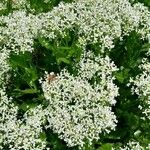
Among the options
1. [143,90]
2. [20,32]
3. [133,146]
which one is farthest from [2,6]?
[133,146]

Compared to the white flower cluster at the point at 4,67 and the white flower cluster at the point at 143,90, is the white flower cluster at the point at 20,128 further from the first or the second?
the white flower cluster at the point at 143,90

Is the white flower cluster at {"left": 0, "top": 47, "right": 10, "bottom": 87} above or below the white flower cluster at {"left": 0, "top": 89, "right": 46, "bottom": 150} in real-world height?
above

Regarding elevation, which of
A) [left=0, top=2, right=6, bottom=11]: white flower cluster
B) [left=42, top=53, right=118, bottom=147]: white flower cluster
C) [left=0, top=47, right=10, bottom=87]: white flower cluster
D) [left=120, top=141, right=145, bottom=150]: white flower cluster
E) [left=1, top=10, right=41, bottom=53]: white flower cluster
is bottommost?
[left=120, top=141, right=145, bottom=150]: white flower cluster

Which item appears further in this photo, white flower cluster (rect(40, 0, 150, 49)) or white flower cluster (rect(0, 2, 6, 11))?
white flower cluster (rect(0, 2, 6, 11))

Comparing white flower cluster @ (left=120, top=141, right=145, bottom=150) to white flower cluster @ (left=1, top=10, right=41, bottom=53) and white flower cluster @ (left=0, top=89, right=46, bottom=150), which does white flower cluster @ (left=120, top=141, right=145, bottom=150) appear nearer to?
white flower cluster @ (left=0, top=89, right=46, bottom=150)

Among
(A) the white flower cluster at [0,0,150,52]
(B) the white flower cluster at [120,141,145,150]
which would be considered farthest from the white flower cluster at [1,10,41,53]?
(B) the white flower cluster at [120,141,145,150]

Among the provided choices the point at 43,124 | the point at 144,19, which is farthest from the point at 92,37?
the point at 43,124
